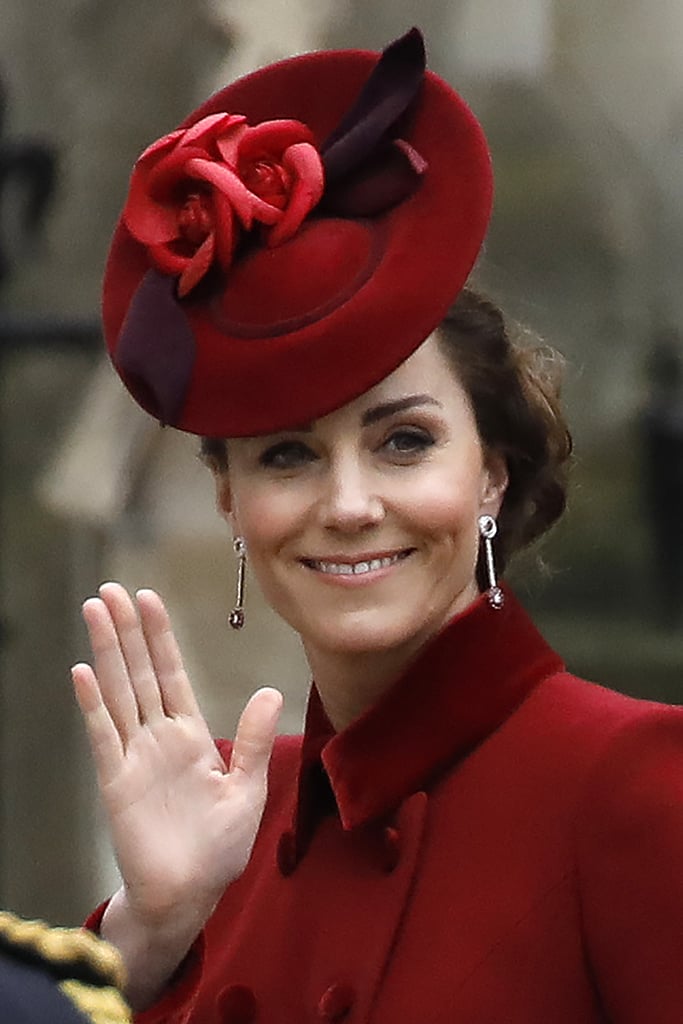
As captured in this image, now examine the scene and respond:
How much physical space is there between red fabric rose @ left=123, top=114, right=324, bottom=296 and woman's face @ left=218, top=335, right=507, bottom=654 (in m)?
0.20

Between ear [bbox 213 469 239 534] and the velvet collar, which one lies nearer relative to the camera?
the velvet collar

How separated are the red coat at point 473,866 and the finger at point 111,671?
0.81ft

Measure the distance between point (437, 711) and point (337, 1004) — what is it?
1.02 ft

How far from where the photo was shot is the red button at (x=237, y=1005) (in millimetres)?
2133

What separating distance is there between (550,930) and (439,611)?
366 mm

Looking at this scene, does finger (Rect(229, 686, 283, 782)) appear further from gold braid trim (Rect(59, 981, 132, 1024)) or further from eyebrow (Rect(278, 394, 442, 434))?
gold braid trim (Rect(59, 981, 132, 1024))

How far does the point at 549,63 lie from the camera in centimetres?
505

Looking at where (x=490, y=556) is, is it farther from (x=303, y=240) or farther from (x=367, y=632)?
(x=303, y=240)

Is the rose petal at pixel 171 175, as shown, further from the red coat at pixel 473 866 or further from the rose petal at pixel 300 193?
the red coat at pixel 473 866

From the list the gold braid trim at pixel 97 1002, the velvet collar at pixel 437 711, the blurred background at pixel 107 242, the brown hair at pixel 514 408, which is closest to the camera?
the gold braid trim at pixel 97 1002

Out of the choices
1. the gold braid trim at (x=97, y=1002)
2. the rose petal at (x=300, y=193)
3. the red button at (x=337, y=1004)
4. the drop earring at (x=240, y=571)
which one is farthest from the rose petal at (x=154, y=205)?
the gold braid trim at (x=97, y=1002)

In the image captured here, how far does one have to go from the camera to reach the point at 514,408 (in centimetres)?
227

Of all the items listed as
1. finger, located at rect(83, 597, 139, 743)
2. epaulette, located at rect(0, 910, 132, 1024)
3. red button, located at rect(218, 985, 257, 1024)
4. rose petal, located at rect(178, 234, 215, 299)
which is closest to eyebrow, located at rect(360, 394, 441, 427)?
rose petal, located at rect(178, 234, 215, 299)

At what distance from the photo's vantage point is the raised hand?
2039 millimetres
